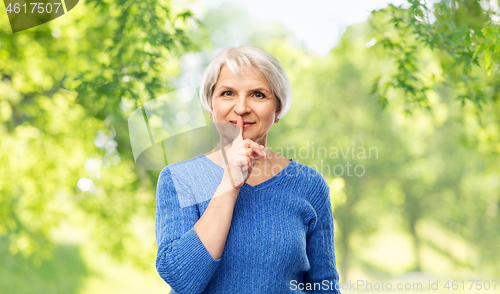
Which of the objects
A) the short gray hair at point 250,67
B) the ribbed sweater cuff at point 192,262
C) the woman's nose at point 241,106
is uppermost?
the short gray hair at point 250,67

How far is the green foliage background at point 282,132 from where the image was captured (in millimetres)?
2439


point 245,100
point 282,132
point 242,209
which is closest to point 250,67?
point 245,100

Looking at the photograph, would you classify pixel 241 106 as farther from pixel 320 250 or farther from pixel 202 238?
pixel 320 250

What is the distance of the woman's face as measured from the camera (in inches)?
38.2

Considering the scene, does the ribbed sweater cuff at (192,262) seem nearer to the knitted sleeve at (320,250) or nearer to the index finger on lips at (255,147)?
the index finger on lips at (255,147)

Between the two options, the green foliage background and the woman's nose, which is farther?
the green foliage background

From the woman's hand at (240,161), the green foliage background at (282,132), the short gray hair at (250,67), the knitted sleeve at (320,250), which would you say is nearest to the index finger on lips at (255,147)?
the woman's hand at (240,161)

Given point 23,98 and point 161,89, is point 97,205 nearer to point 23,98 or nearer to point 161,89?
point 23,98

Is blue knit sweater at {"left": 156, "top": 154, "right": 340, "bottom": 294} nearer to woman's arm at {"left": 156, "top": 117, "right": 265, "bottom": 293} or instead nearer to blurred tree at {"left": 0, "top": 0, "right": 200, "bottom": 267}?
woman's arm at {"left": 156, "top": 117, "right": 265, "bottom": 293}

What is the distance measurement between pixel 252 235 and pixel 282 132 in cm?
693

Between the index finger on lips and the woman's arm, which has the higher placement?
the index finger on lips

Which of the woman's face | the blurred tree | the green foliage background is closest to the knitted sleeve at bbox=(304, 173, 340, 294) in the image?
the woman's face

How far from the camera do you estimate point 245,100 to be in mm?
969

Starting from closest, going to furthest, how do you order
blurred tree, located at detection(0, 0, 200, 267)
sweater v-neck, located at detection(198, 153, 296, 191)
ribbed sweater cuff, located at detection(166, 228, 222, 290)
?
ribbed sweater cuff, located at detection(166, 228, 222, 290) < sweater v-neck, located at detection(198, 153, 296, 191) < blurred tree, located at detection(0, 0, 200, 267)
